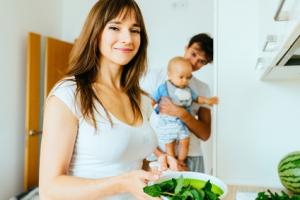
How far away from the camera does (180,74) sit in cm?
180

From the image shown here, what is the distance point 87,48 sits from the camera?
3.12ft

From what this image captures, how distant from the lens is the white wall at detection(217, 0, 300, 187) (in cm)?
133

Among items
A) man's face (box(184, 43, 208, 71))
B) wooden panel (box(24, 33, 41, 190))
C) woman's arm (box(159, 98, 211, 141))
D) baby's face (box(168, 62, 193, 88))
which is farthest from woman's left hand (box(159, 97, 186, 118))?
wooden panel (box(24, 33, 41, 190))

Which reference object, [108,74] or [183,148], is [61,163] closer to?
[108,74]

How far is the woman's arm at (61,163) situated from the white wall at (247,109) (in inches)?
30.1

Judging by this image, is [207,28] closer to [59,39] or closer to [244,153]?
[244,153]

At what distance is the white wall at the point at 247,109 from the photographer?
52.2 inches

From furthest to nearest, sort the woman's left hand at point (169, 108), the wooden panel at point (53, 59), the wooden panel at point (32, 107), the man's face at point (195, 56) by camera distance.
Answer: the wooden panel at point (53, 59) → the wooden panel at point (32, 107) → the man's face at point (195, 56) → the woman's left hand at point (169, 108)

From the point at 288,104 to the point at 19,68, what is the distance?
193 cm

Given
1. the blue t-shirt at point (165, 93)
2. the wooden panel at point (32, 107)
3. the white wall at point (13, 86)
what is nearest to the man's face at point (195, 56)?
the blue t-shirt at point (165, 93)

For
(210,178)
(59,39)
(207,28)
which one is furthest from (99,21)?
(59,39)

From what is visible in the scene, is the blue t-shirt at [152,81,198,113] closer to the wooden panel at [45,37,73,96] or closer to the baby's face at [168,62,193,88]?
the baby's face at [168,62,193,88]

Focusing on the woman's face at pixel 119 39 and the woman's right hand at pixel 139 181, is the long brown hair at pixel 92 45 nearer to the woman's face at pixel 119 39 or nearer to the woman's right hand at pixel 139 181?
the woman's face at pixel 119 39

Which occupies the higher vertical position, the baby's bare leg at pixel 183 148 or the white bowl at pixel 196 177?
the white bowl at pixel 196 177
